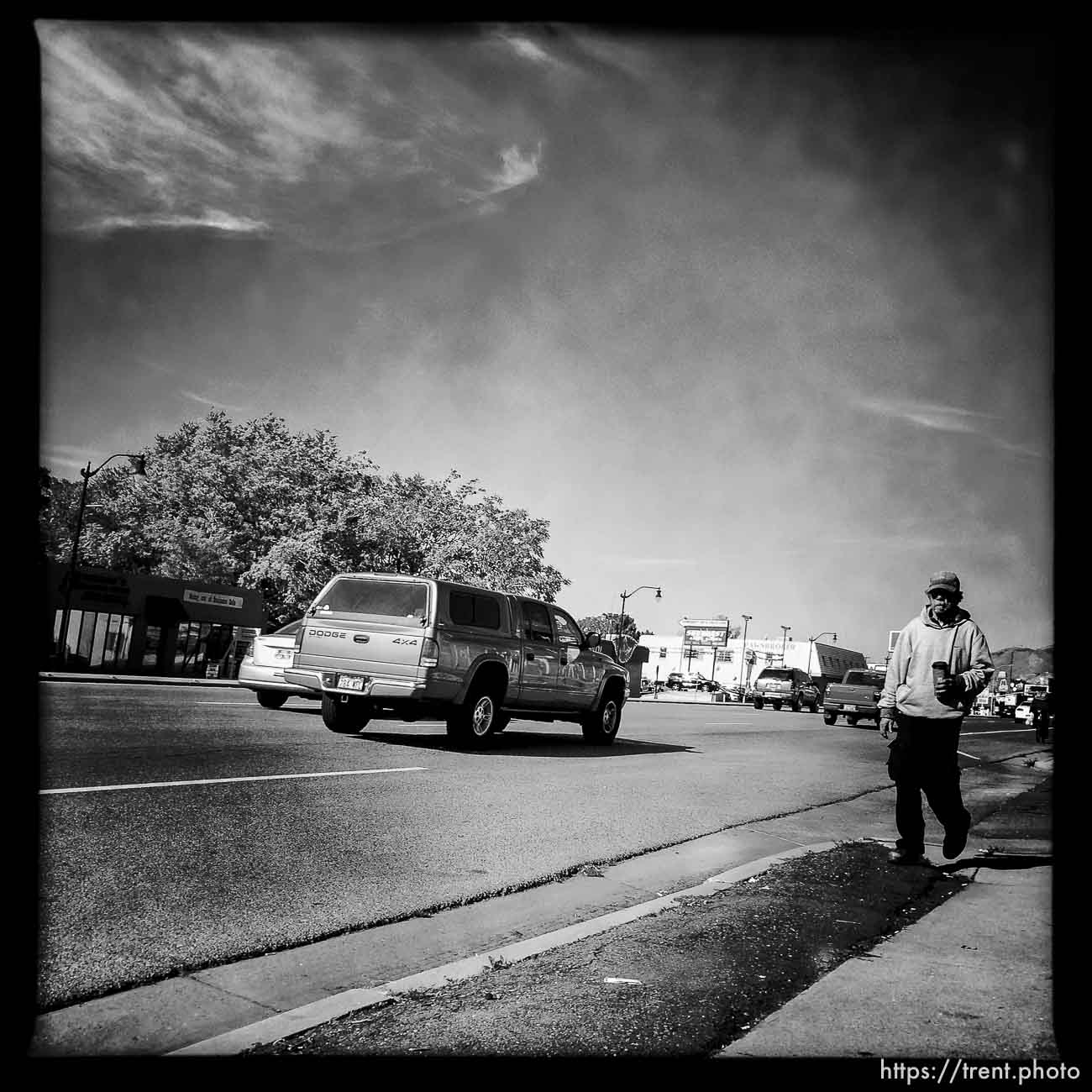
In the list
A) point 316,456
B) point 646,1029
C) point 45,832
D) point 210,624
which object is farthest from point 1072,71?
point 316,456

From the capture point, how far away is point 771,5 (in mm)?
2398

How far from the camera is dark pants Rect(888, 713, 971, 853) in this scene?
606cm

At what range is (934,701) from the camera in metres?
5.98

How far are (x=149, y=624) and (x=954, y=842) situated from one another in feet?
108

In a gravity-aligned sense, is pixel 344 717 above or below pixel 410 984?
above

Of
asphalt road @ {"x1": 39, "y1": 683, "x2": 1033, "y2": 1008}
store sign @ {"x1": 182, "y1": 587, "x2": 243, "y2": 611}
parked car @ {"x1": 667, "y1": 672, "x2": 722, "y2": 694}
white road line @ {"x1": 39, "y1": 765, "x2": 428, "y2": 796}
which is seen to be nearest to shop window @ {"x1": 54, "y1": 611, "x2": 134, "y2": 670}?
store sign @ {"x1": 182, "y1": 587, "x2": 243, "y2": 611}

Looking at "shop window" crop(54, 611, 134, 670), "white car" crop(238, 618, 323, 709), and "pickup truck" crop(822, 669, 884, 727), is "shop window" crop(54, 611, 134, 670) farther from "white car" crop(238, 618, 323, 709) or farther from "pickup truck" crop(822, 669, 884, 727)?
"pickup truck" crop(822, 669, 884, 727)

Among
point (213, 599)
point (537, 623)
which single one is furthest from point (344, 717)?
point (213, 599)

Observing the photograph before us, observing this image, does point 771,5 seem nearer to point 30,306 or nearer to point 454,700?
point 30,306

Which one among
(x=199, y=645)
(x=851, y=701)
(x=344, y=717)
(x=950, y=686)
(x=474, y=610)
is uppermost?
(x=474, y=610)

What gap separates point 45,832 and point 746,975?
13.0 ft

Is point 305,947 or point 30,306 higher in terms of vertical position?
point 30,306

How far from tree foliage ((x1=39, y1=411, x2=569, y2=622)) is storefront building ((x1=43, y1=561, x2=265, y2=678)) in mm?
4038

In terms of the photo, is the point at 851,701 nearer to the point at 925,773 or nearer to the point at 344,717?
the point at 344,717
